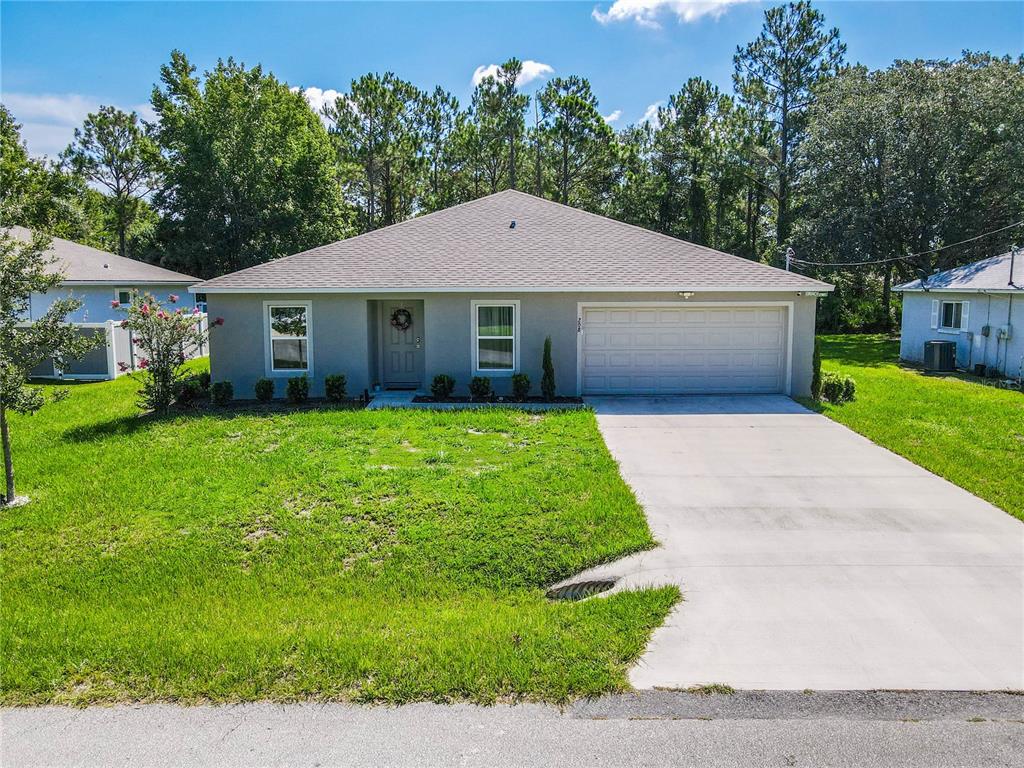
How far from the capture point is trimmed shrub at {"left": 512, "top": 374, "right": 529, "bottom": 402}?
13.7 m

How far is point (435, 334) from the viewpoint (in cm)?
1434

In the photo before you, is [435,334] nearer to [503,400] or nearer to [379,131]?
[503,400]

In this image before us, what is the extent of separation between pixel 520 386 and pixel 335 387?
3.72 m

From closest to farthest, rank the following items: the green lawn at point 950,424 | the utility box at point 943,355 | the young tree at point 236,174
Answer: the green lawn at point 950,424 → the utility box at point 943,355 → the young tree at point 236,174

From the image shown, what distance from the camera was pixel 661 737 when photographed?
12.8ft

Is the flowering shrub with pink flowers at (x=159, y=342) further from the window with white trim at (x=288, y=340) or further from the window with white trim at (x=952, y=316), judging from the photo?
the window with white trim at (x=952, y=316)

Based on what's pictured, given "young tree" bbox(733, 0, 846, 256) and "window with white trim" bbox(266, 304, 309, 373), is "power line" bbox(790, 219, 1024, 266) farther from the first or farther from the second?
"window with white trim" bbox(266, 304, 309, 373)

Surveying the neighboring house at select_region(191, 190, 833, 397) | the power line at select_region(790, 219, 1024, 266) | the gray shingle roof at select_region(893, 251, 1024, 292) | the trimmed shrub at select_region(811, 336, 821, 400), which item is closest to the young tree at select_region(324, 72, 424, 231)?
the power line at select_region(790, 219, 1024, 266)

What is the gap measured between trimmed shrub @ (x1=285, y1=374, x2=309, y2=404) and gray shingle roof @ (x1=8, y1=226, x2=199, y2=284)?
42.0 feet

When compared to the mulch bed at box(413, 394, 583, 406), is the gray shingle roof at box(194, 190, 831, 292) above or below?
above

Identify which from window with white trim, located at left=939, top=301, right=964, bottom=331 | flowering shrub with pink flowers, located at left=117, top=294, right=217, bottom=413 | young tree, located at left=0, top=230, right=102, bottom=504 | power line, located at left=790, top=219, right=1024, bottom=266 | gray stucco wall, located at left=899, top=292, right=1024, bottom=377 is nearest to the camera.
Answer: young tree, located at left=0, top=230, right=102, bottom=504

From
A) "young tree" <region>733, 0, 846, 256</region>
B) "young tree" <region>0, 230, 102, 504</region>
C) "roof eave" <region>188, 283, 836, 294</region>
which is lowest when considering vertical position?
"young tree" <region>0, 230, 102, 504</region>

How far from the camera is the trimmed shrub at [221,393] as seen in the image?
44.2 feet

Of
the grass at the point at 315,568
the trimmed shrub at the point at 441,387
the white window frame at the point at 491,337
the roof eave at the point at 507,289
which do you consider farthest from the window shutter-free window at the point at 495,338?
the grass at the point at 315,568
